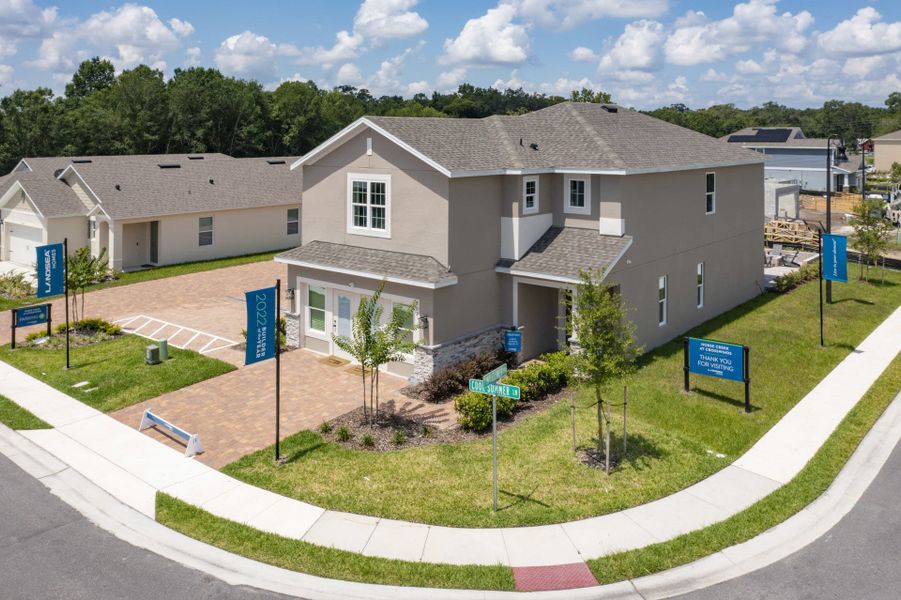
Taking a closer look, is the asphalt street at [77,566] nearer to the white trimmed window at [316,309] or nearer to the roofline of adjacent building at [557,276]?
the white trimmed window at [316,309]

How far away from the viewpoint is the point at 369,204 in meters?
21.6

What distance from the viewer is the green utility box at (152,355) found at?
20.9m

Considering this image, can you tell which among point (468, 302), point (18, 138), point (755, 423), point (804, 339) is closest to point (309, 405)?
point (468, 302)

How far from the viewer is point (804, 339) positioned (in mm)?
24203

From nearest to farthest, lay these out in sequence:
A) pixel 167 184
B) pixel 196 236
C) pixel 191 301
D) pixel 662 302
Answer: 1. pixel 662 302
2. pixel 191 301
3. pixel 196 236
4. pixel 167 184

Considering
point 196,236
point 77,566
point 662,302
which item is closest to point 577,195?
point 662,302

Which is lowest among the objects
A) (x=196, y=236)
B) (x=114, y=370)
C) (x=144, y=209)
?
(x=114, y=370)

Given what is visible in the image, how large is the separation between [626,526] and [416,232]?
36.6 ft

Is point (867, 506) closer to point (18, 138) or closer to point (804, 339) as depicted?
point (804, 339)

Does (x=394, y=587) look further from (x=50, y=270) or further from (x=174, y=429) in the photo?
(x=50, y=270)

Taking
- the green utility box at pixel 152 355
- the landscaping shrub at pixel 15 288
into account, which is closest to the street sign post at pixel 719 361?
the green utility box at pixel 152 355

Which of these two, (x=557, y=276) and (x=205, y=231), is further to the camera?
(x=205, y=231)

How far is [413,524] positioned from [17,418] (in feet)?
37.4

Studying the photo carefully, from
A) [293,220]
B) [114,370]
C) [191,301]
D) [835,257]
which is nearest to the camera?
[114,370]
